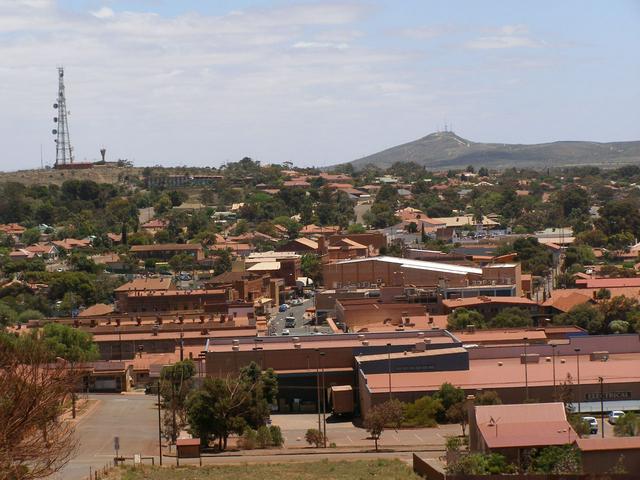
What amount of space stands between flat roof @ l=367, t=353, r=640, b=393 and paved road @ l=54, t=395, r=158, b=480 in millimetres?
4874

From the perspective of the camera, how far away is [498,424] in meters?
22.9

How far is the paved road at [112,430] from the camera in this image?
2641 cm

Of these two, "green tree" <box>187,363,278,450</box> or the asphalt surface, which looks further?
the asphalt surface

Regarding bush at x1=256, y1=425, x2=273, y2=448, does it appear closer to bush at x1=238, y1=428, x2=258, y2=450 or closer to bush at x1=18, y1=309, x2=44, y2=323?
bush at x1=238, y1=428, x2=258, y2=450

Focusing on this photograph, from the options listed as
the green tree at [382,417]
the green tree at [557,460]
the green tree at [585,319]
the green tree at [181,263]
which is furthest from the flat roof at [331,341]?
the green tree at [181,263]

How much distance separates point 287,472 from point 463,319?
21288mm

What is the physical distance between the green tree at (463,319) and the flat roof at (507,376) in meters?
8.80

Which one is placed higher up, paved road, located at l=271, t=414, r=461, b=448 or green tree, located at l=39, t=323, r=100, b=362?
green tree, located at l=39, t=323, r=100, b=362

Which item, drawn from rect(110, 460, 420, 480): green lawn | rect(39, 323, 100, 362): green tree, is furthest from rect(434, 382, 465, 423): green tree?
rect(39, 323, 100, 362): green tree

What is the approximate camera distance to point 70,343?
133ft

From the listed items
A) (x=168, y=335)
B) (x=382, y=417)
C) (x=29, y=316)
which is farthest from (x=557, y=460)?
(x=29, y=316)

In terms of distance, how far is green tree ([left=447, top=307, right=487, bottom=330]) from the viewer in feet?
143

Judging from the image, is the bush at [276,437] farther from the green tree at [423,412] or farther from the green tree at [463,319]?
the green tree at [463,319]

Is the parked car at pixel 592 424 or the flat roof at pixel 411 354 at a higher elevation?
the flat roof at pixel 411 354
